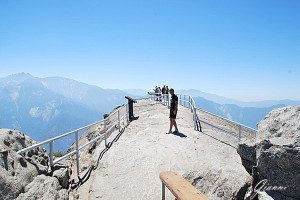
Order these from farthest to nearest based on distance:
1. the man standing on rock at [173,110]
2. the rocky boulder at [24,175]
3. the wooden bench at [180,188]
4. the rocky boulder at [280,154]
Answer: the man standing on rock at [173,110] → the rocky boulder at [24,175] → the rocky boulder at [280,154] → the wooden bench at [180,188]

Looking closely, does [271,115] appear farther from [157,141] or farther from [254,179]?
[157,141]

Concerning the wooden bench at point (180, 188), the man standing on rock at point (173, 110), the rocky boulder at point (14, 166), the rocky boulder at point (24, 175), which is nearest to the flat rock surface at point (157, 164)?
the man standing on rock at point (173, 110)

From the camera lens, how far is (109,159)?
12.4 m

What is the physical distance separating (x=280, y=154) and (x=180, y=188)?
2.16 meters

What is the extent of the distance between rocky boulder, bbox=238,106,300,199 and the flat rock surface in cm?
105

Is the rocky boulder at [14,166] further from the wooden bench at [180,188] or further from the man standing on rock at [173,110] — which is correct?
the man standing on rock at [173,110]

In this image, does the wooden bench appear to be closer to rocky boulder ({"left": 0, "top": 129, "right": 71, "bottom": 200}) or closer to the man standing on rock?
rocky boulder ({"left": 0, "top": 129, "right": 71, "bottom": 200})

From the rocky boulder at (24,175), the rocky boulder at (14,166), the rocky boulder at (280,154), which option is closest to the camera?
the rocky boulder at (280,154)

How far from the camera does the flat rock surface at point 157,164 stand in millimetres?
8289

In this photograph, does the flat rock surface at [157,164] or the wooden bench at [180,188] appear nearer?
the wooden bench at [180,188]

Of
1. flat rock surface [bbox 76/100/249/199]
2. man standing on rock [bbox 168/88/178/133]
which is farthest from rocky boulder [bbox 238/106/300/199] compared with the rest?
man standing on rock [bbox 168/88/178/133]

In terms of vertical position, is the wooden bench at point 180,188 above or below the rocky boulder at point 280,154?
below

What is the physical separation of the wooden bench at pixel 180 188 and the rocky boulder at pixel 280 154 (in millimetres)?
1655

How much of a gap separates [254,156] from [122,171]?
471 centimetres
